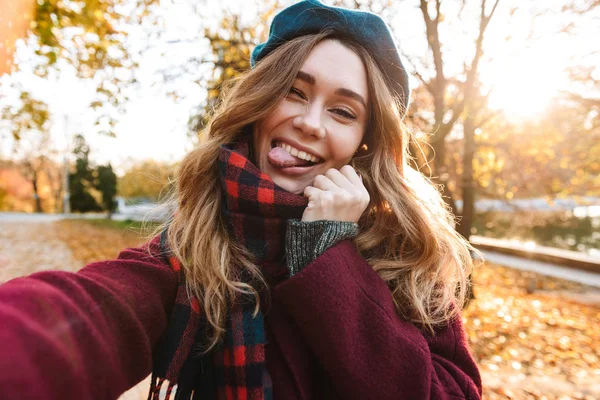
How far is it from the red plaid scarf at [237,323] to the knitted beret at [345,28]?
2.01 ft

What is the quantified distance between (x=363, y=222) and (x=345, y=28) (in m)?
0.80

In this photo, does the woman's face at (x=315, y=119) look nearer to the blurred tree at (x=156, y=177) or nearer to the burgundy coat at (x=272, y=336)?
the burgundy coat at (x=272, y=336)

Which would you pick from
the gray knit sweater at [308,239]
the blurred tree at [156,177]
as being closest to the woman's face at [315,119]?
the gray knit sweater at [308,239]

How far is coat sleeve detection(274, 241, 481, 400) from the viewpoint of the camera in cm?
108

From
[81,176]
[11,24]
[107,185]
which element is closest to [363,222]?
[11,24]

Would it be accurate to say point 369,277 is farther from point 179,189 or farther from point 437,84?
point 437,84

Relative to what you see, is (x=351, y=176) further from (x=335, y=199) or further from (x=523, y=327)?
(x=523, y=327)

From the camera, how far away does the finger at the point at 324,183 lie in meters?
1.33

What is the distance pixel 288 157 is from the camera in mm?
1404

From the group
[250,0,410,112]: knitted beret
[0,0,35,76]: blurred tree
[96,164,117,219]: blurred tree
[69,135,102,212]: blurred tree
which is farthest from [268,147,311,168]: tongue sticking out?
[69,135,102,212]: blurred tree

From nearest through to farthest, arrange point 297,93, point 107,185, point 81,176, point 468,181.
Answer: point 297,93 < point 468,181 < point 107,185 < point 81,176

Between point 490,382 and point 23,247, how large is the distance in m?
13.0

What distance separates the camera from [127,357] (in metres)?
0.96

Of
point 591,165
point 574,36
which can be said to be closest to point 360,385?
point 574,36
